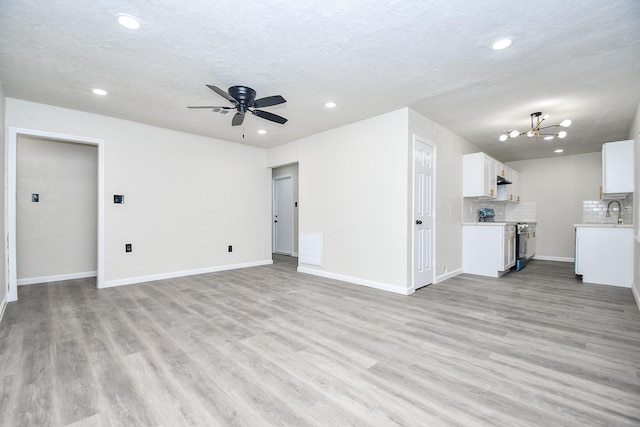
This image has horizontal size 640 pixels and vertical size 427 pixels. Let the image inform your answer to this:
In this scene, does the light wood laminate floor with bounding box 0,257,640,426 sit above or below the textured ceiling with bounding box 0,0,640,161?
below

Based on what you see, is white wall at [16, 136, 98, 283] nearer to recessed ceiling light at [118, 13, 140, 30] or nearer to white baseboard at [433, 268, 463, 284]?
recessed ceiling light at [118, 13, 140, 30]

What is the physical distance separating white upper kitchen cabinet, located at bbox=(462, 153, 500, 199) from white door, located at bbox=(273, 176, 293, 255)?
4.13 m

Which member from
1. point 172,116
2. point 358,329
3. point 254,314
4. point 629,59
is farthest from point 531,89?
point 172,116

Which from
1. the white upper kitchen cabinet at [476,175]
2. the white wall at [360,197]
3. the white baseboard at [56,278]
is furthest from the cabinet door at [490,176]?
the white baseboard at [56,278]

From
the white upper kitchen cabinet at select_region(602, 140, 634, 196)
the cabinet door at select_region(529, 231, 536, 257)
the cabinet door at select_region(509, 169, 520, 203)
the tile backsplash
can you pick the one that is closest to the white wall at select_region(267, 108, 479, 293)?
the white upper kitchen cabinet at select_region(602, 140, 634, 196)

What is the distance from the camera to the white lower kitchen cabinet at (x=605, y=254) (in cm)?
441

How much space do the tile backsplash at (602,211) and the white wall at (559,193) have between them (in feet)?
1.17

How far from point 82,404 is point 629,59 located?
5.00 meters

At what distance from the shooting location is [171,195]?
502 cm

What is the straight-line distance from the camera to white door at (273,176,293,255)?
7812 millimetres

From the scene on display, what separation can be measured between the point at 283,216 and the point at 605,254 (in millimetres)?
6442

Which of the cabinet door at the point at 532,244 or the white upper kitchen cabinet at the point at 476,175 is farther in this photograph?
the cabinet door at the point at 532,244

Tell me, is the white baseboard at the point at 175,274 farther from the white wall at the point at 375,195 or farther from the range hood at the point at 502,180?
the range hood at the point at 502,180

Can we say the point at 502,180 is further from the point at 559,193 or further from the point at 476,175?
the point at 559,193
